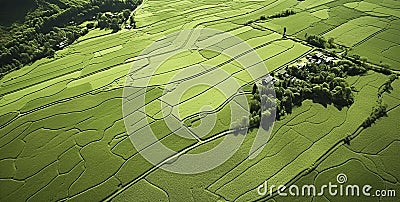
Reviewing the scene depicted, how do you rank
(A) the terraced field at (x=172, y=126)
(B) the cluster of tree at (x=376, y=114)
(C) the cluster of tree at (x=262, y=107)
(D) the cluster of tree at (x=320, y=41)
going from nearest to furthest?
1. (A) the terraced field at (x=172, y=126)
2. (C) the cluster of tree at (x=262, y=107)
3. (B) the cluster of tree at (x=376, y=114)
4. (D) the cluster of tree at (x=320, y=41)

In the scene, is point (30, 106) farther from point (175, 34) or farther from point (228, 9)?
point (228, 9)

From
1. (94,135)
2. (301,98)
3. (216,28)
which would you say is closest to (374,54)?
(301,98)

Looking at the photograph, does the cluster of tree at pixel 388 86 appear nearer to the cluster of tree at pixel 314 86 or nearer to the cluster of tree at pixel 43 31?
the cluster of tree at pixel 314 86

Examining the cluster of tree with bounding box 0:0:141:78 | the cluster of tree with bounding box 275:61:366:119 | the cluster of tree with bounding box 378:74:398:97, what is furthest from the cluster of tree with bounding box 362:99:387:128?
the cluster of tree with bounding box 0:0:141:78

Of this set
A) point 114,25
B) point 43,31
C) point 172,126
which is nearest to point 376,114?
point 172,126

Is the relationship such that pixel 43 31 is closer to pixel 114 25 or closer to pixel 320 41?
pixel 114 25

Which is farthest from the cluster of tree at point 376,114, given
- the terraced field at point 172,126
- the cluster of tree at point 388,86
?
the cluster of tree at point 388,86

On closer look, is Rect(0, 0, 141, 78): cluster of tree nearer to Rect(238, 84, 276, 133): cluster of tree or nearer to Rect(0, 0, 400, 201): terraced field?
Rect(0, 0, 400, 201): terraced field
